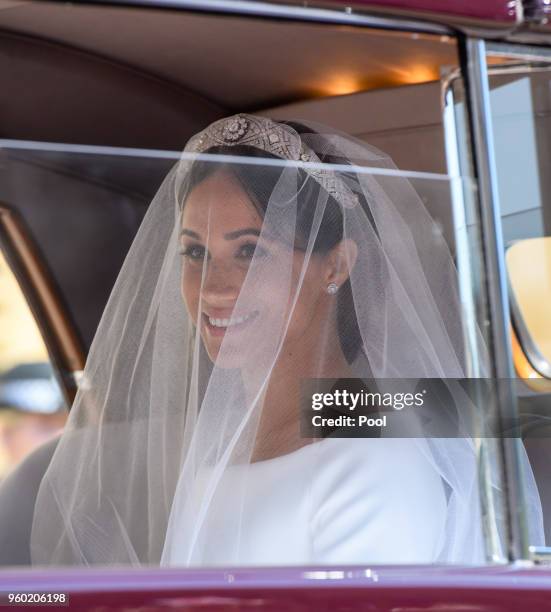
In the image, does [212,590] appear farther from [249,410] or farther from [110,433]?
[110,433]

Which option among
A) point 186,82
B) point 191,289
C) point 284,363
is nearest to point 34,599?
point 284,363

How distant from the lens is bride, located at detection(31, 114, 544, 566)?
5.18 ft

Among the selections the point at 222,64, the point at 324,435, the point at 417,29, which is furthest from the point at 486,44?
the point at 324,435

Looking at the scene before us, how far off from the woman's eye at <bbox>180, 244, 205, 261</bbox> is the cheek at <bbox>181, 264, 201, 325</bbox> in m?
0.02

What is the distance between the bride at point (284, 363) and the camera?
62.2 inches

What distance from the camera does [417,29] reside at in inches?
57.9

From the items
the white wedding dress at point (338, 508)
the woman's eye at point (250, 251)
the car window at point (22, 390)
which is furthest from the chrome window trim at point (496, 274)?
the car window at point (22, 390)

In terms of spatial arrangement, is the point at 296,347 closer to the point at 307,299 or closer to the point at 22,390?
the point at 307,299

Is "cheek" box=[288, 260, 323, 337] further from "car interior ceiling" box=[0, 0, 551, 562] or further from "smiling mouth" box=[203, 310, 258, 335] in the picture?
"car interior ceiling" box=[0, 0, 551, 562]

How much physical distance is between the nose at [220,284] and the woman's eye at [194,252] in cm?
3

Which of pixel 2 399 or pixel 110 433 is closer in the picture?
pixel 2 399

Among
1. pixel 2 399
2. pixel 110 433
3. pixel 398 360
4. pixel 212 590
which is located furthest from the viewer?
pixel 110 433

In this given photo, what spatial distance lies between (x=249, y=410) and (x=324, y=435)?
0.18m

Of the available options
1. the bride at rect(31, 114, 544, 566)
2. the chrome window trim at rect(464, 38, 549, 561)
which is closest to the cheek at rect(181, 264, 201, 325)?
the bride at rect(31, 114, 544, 566)
